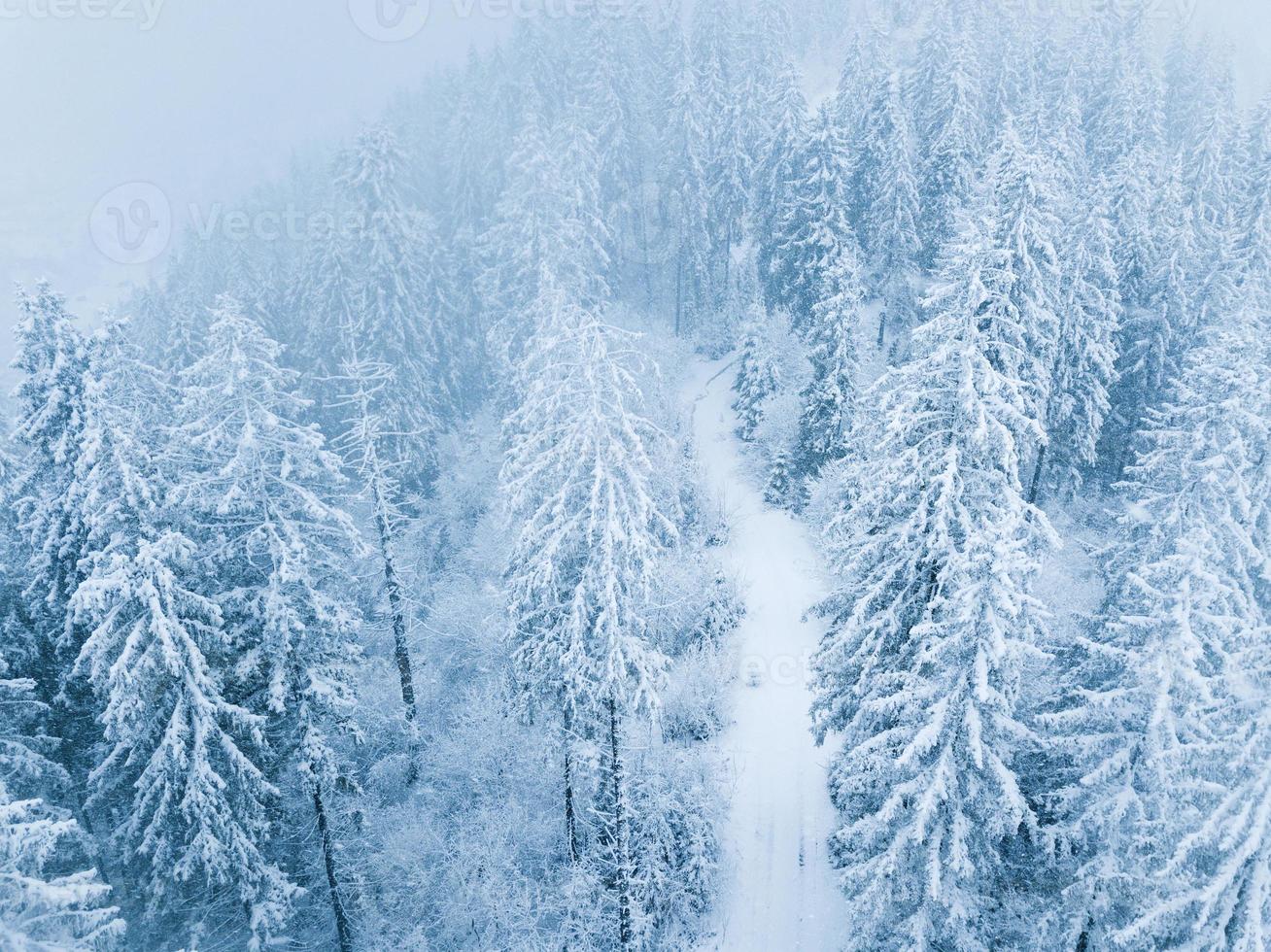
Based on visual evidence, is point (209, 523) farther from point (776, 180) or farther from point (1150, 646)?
point (776, 180)

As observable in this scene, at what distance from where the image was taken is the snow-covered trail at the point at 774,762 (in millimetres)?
19312

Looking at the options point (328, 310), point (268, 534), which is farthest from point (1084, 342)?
point (328, 310)

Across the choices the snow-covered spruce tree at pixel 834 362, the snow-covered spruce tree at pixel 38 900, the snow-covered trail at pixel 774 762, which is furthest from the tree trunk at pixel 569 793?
the snow-covered spruce tree at pixel 834 362

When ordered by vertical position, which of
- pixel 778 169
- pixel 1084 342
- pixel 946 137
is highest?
pixel 778 169

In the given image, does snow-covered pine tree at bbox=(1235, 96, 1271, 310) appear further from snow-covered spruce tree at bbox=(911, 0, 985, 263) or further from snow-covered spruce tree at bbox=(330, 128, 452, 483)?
snow-covered spruce tree at bbox=(330, 128, 452, 483)

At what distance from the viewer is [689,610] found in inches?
1078

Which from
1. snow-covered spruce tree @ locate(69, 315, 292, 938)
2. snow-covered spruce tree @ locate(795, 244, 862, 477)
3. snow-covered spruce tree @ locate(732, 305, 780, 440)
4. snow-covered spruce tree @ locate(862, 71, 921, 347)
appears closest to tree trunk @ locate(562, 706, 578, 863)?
snow-covered spruce tree @ locate(69, 315, 292, 938)

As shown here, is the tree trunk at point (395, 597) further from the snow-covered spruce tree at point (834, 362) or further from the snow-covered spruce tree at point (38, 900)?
the snow-covered spruce tree at point (834, 362)

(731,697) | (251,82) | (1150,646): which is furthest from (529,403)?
(251,82)

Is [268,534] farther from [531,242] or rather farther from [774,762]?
[531,242]

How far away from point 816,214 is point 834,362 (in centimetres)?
916

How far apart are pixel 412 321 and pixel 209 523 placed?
79.0 feet

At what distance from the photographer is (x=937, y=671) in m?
14.0

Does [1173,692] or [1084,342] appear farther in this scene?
[1084,342]
